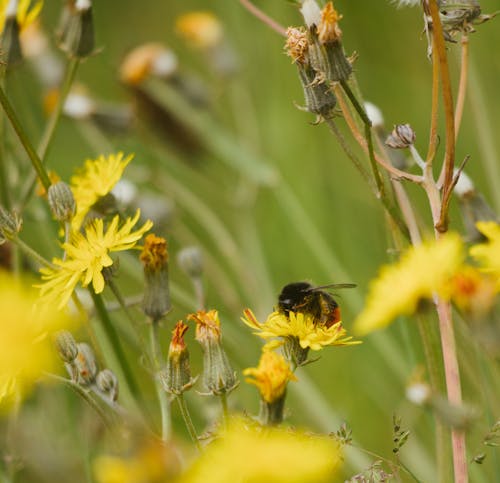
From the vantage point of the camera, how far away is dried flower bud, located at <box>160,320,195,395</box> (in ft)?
2.59

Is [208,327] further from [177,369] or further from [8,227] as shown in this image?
[8,227]

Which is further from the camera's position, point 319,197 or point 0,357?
point 319,197

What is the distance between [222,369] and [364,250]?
85 centimetres

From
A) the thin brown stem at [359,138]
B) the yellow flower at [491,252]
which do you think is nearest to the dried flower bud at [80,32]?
the thin brown stem at [359,138]

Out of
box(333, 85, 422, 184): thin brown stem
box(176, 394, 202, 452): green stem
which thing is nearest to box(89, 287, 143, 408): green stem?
box(176, 394, 202, 452): green stem

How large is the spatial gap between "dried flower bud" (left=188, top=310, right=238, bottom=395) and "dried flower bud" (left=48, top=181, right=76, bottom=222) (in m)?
0.17

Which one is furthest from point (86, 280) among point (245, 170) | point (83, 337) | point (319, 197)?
point (319, 197)

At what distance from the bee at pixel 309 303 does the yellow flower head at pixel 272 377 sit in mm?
107

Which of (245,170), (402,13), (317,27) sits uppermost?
(402,13)

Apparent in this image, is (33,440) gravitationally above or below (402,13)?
below

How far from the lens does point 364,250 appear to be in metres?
1.61

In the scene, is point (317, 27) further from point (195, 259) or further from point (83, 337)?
point (83, 337)

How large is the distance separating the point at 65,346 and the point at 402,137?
38 cm

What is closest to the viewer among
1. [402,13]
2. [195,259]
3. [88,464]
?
[88,464]
